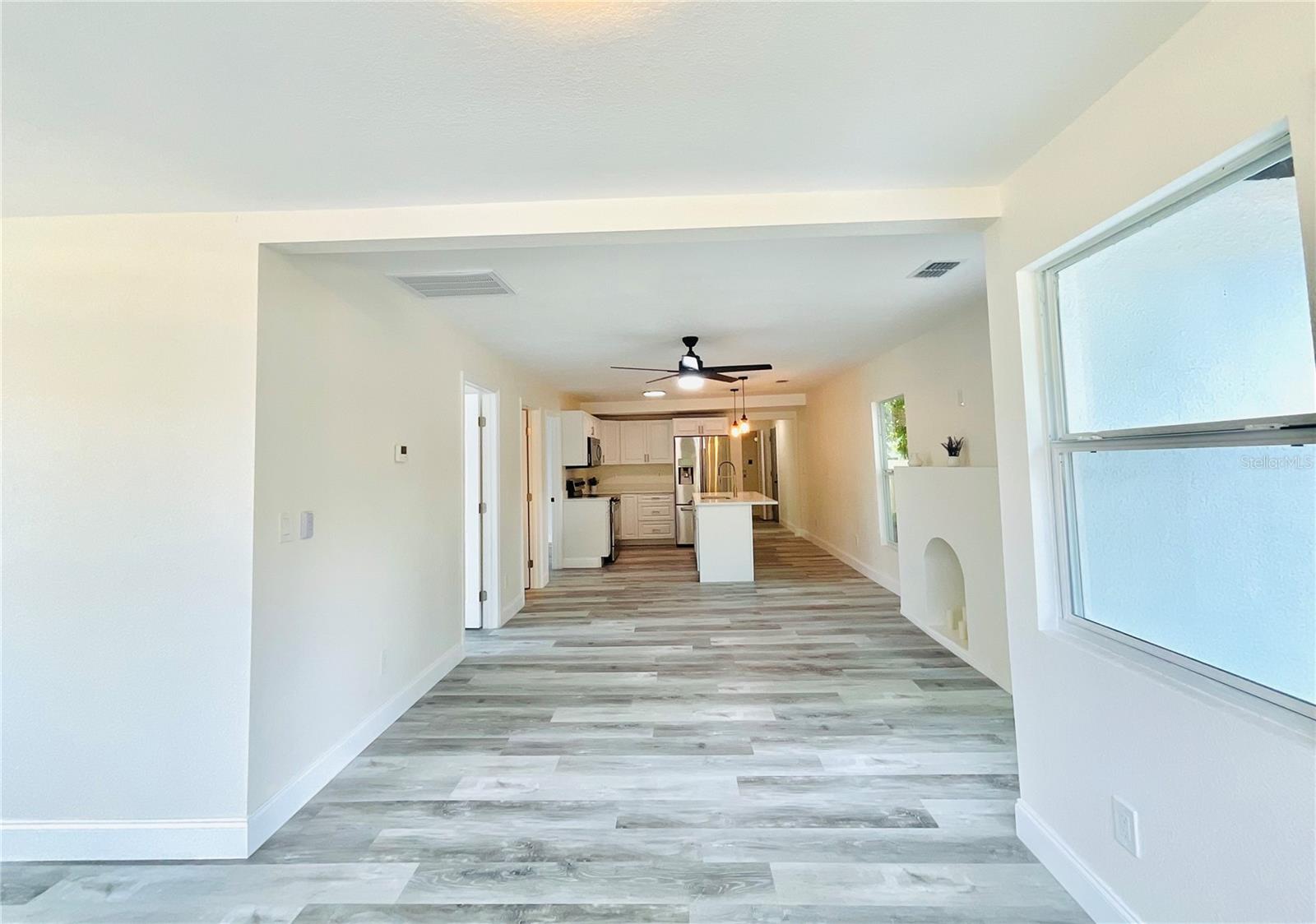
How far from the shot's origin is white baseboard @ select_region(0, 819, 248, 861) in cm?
193

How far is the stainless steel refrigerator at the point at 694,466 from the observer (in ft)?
28.9

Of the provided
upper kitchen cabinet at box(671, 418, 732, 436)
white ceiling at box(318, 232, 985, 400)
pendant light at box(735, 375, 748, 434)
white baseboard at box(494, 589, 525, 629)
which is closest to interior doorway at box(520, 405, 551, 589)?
white baseboard at box(494, 589, 525, 629)

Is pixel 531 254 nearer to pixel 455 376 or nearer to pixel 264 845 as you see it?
pixel 455 376

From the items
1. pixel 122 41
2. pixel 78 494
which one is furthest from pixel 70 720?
pixel 122 41

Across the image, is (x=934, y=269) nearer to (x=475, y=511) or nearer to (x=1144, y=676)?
(x=1144, y=676)

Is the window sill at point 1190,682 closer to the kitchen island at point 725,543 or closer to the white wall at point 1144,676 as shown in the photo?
the white wall at point 1144,676

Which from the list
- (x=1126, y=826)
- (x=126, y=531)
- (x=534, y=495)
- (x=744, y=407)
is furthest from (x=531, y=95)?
(x=744, y=407)

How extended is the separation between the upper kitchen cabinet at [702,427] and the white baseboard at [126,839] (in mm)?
7364

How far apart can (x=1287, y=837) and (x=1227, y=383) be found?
3.25ft

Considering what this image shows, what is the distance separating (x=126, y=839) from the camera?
194 centimetres

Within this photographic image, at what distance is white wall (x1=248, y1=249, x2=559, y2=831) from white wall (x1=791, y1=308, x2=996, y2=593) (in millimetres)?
3869

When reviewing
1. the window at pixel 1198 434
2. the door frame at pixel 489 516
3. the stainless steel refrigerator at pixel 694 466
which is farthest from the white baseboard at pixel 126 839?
the stainless steel refrigerator at pixel 694 466

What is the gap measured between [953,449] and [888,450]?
1750mm

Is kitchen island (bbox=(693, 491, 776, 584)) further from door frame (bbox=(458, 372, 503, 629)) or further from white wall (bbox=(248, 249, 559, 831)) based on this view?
white wall (bbox=(248, 249, 559, 831))
